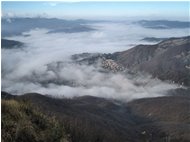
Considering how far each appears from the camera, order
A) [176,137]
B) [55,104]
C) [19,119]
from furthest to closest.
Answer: [55,104]
[176,137]
[19,119]

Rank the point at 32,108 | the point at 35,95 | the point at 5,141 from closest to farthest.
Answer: the point at 5,141, the point at 32,108, the point at 35,95

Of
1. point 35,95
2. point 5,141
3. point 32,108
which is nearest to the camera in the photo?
point 5,141

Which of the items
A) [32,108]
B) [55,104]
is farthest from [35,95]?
[32,108]

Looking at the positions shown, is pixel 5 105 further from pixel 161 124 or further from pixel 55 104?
pixel 161 124

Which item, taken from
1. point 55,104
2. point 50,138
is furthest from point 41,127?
point 55,104

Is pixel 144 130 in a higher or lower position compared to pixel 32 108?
lower

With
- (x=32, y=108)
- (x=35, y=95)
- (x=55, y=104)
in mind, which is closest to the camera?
(x=32, y=108)

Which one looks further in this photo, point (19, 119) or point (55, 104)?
point (55, 104)

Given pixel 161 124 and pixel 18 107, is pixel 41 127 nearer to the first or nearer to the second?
pixel 18 107

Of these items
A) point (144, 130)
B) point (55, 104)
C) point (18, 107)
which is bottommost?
point (144, 130)
